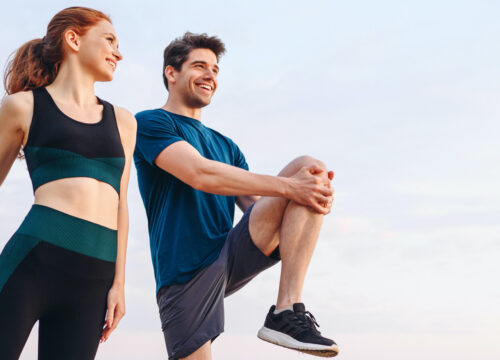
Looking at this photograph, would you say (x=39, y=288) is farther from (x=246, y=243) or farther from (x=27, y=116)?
(x=246, y=243)

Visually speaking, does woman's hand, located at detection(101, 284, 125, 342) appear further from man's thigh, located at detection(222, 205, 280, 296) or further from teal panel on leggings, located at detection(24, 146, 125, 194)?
man's thigh, located at detection(222, 205, 280, 296)

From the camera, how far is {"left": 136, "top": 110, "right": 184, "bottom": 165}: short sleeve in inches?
172

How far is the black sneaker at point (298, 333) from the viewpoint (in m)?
3.76

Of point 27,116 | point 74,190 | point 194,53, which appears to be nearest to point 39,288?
point 74,190

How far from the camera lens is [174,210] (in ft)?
14.7

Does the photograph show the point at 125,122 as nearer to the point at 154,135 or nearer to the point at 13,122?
the point at 13,122

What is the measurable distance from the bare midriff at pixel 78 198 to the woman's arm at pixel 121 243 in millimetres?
124

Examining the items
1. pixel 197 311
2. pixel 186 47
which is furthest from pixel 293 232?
pixel 186 47

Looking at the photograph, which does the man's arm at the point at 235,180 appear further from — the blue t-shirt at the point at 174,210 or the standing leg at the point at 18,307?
the standing leg at the point at 18,307

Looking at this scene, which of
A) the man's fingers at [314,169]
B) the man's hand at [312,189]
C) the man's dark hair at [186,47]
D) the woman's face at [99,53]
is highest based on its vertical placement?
the man's dark hair at [186,47]

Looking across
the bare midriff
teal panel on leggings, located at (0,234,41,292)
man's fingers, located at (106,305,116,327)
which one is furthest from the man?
teal panel on leggings, located at (0,234,41,292)

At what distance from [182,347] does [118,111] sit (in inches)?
64.6

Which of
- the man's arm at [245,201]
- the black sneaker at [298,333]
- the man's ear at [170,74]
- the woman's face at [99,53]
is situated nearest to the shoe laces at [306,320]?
Result: the black sneaker at [298,333]

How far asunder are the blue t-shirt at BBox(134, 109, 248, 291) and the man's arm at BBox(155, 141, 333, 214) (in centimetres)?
14
